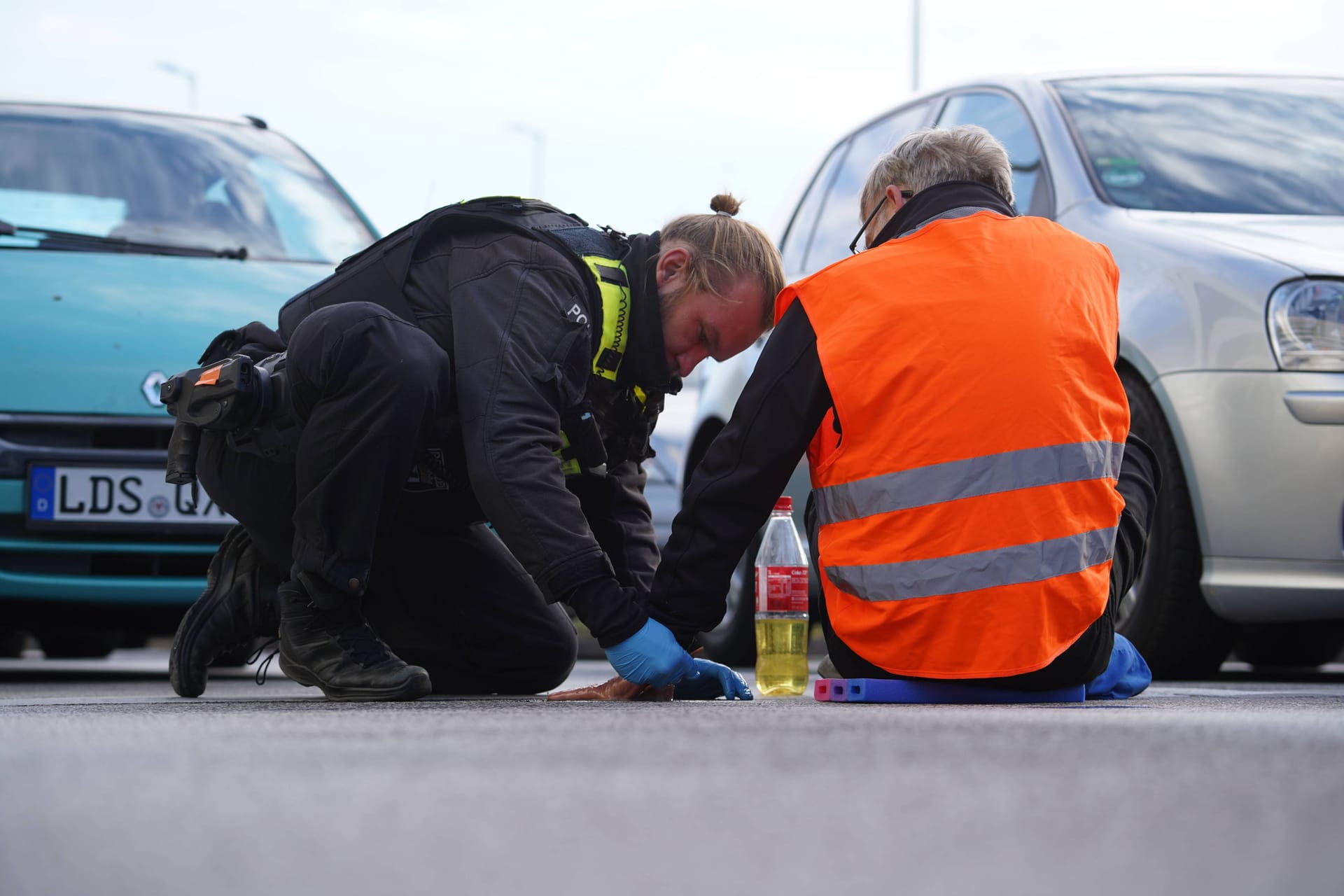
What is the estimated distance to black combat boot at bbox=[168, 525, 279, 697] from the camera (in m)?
3.45

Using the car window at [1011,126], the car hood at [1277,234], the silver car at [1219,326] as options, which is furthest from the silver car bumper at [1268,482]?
the car window at [1011,126]

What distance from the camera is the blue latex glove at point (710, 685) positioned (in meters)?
3.16

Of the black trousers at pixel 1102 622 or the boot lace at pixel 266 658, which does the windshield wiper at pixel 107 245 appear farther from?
the black trousers at pixel 1102 622

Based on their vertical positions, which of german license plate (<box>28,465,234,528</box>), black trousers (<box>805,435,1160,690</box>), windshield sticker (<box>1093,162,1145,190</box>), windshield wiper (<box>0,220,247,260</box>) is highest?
windshield sticker (<box>1093,162,1145,190</box>)

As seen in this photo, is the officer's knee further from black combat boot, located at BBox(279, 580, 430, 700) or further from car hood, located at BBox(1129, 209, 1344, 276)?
car hood, located at BBox(1129, 209, 1344, 276)

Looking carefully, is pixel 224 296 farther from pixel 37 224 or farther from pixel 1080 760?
pixel 1080 760

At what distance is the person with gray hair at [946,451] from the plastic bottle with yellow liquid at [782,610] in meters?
1.16

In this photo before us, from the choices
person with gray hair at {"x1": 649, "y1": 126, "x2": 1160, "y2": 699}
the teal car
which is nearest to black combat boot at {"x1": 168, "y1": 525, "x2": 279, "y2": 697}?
the teal car

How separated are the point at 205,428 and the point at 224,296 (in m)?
1.44

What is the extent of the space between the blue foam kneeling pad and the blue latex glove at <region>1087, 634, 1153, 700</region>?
0.20 meters

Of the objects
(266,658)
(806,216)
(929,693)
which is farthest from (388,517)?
(806,216)

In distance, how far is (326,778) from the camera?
1.73 meters

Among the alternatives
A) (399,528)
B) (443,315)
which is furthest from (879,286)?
(399,528)

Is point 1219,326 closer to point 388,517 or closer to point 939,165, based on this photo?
point 939,165
